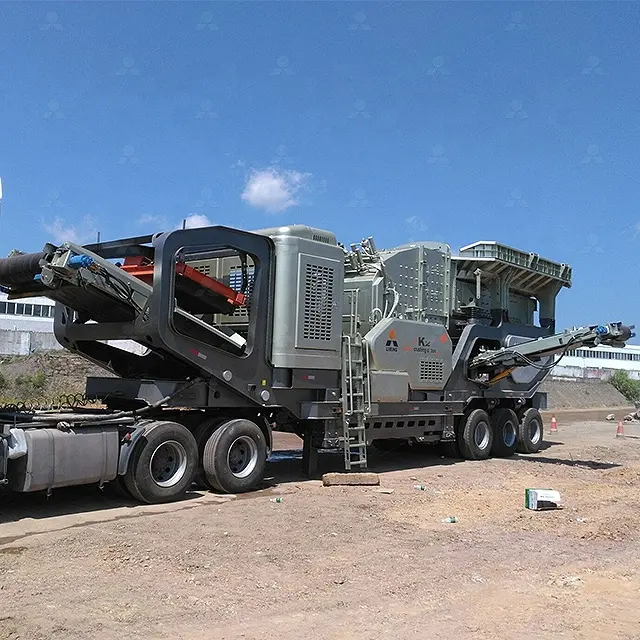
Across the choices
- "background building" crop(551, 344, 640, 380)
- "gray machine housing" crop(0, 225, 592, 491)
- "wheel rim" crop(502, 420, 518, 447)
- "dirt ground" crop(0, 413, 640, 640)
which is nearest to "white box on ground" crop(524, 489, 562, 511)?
"dirt ground" crop(0, 413, 640, 640)

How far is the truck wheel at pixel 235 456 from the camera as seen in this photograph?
10.2m

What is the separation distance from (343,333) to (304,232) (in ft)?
6.80

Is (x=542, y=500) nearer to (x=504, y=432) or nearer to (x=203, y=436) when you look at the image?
(x=203, y=436)

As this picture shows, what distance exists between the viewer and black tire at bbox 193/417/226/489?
34.0 ft

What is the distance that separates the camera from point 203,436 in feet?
34.1

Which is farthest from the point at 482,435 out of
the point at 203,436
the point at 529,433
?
the point at 203,436

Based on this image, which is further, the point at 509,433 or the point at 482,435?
the point at 509,433

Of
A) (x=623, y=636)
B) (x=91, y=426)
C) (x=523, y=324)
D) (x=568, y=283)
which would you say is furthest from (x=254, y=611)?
(x=568, y=283)

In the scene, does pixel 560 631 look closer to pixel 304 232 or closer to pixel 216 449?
pixel 216 449

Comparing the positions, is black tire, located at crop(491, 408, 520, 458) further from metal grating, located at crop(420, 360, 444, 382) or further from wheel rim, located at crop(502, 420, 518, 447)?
metal grating, located at crop(420, 360, 444, 382)

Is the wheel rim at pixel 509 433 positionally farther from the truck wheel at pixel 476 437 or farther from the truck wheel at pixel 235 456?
the truck wheel at pixel 235 456

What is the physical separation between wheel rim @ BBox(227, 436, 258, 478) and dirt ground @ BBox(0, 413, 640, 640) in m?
0.41

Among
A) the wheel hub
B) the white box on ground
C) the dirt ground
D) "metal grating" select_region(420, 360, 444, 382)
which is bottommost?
the dirt ground

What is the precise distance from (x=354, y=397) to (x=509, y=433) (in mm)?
5549
